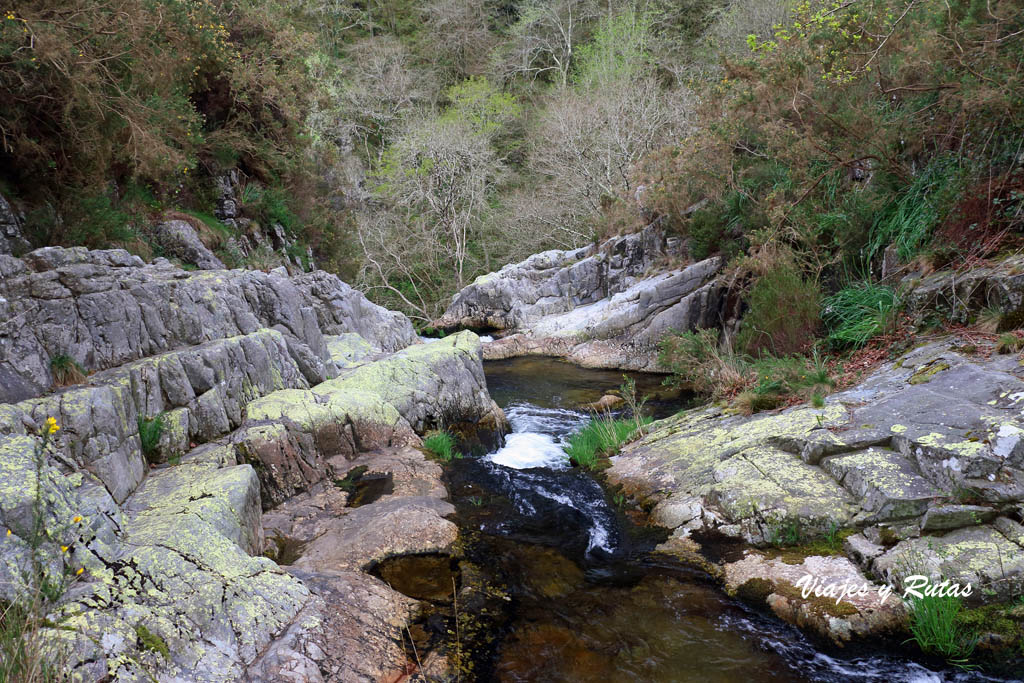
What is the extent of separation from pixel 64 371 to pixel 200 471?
1.48 metres

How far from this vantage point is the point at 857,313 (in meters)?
8.98

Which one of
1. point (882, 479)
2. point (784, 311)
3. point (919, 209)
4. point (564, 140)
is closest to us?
point (882, 479)

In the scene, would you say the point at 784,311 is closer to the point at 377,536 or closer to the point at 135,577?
the point at 377,536

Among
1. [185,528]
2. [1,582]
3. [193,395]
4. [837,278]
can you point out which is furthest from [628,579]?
[837,278]

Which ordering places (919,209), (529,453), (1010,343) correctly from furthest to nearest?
1. (529,453)
2. (919,209)
3. (1010,343)

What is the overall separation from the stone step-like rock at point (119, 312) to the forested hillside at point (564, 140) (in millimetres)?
2476

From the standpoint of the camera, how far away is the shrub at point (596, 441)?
8209 mm

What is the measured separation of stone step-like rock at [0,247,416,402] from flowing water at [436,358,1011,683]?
3438mm

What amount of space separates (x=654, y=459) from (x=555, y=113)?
904 inches

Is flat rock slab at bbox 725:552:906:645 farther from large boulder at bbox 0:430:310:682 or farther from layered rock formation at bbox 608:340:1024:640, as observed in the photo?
large boulder at bbox 0:430:310:682

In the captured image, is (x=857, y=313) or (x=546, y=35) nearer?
(x=857, y=313)

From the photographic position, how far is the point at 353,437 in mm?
7344

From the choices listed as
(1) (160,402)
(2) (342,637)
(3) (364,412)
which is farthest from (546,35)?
Result: (2) (342,637)

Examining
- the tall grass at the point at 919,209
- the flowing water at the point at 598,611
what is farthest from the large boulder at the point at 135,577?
the tall grass at the point at 919,209
